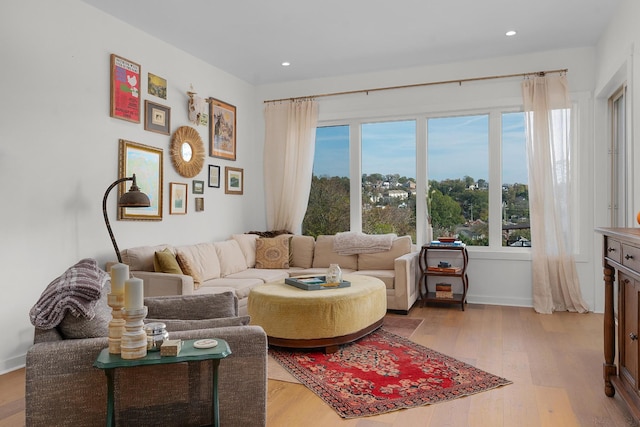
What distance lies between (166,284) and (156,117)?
176 centimetres

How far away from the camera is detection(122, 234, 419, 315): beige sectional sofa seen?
3.90 metres

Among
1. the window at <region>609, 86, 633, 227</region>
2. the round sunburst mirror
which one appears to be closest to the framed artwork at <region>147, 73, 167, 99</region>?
the round sunburst mirror

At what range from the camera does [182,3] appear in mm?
3787

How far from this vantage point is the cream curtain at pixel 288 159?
233 inches

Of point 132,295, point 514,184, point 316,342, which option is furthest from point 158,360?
point 514,184

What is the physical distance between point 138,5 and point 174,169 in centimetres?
161

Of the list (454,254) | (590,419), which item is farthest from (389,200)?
(590,419)

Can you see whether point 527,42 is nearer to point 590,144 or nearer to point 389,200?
point 590,144

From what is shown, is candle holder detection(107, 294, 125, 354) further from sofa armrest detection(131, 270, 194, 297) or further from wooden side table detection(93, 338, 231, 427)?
sofa armrest detection(131, 270, 194, 297)

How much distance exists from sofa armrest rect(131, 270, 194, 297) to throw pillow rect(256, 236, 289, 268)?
1747 millimetres

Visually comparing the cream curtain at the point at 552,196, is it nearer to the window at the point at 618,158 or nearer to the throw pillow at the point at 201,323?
the window at the point at 618,158

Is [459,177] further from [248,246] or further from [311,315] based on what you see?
[311,315]

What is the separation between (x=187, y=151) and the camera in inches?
195

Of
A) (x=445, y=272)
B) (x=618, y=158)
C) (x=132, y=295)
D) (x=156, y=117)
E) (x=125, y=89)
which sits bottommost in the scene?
(x=445, y=272)
